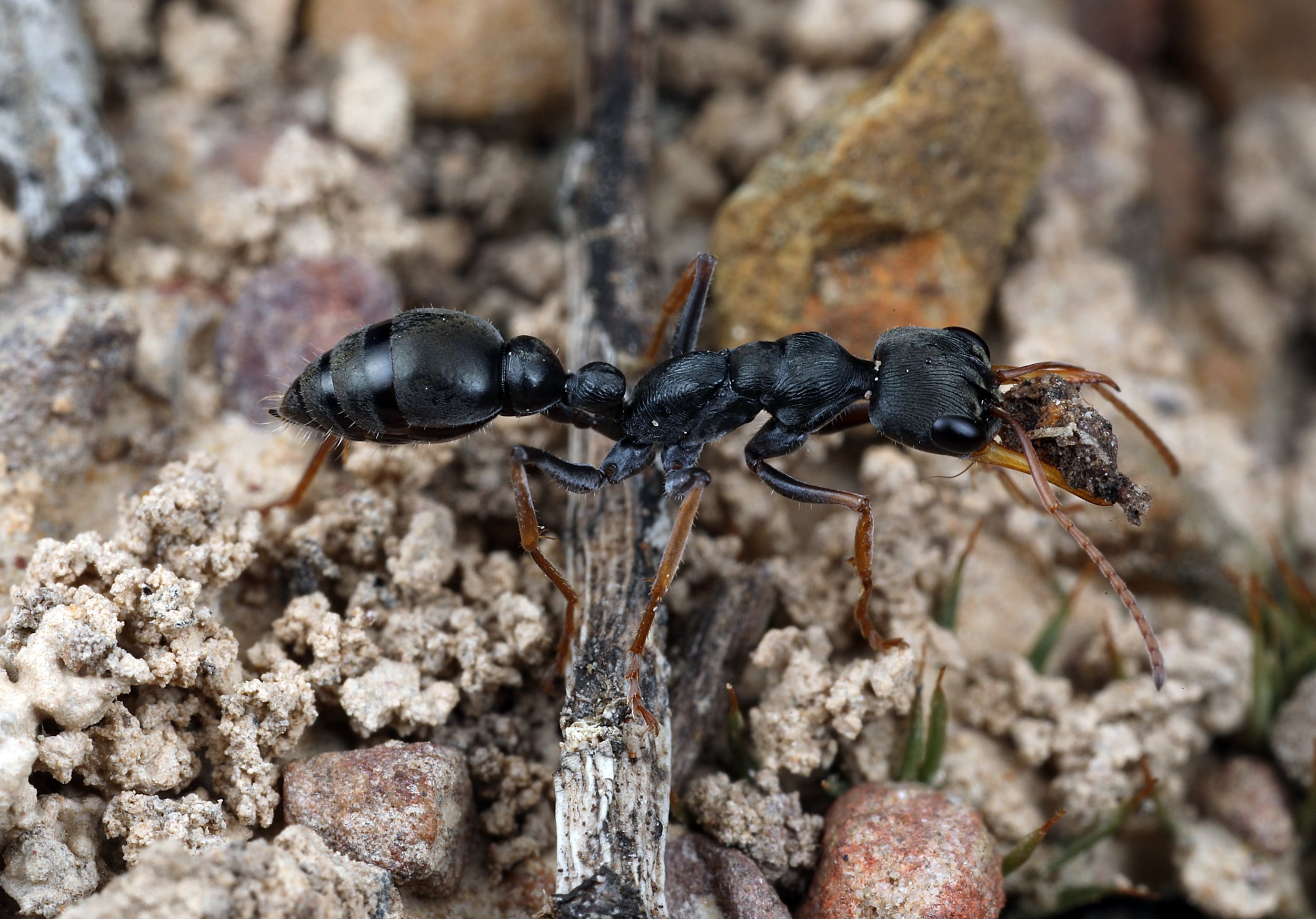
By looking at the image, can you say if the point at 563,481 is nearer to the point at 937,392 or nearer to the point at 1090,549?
the point at 937,392

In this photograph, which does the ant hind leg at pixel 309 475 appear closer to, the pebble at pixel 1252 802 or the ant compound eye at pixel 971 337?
the ant compound eye at pixel 971 337

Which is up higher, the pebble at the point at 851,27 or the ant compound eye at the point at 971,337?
the pebble at the point at 851,27

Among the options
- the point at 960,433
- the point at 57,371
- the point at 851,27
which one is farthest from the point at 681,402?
the point at 851,27

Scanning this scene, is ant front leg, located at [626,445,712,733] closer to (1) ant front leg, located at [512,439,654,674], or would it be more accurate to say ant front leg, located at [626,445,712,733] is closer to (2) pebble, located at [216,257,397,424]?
(1) ant front leg, located at [512,439,654,674]

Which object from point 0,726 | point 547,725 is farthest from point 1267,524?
point 0,726

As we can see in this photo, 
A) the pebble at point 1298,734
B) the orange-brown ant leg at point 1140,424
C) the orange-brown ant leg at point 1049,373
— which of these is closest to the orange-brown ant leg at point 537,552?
the orange-brown ant leg at point 1049,373

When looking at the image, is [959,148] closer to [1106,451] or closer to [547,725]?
[1106,451]
